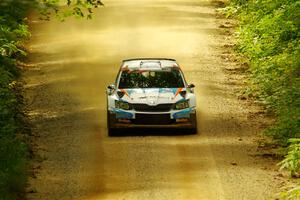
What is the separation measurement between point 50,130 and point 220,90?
767 cm

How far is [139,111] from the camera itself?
2097 centimetres

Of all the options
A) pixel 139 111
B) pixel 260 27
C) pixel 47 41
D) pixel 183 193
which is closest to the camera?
pixel 183 193

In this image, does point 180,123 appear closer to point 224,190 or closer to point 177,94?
point 177,94

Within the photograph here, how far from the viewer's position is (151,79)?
22.1 meters

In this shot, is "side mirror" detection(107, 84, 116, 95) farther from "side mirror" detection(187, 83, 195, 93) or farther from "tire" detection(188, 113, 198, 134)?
"tire" detection(188, 113, 198, 134)

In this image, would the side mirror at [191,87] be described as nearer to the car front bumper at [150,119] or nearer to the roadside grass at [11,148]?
the car front bumper at [150,119]

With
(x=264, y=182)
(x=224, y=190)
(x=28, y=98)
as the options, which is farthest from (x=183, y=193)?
(x=28, y=98)

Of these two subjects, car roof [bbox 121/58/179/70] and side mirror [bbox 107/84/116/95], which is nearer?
side mirror [bbox 107/84/116/95]

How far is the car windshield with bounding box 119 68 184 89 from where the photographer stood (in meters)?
21.9

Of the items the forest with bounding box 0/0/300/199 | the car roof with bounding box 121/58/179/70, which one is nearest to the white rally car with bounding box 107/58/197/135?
the car roof with bounding box 121/58/179/70

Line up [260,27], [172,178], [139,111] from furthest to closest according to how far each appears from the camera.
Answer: [260,27] → [139,111] → [172,178]

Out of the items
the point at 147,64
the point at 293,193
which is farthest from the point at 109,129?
the point at 293,193

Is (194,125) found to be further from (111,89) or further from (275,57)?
(275,57)

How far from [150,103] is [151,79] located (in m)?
1.35
